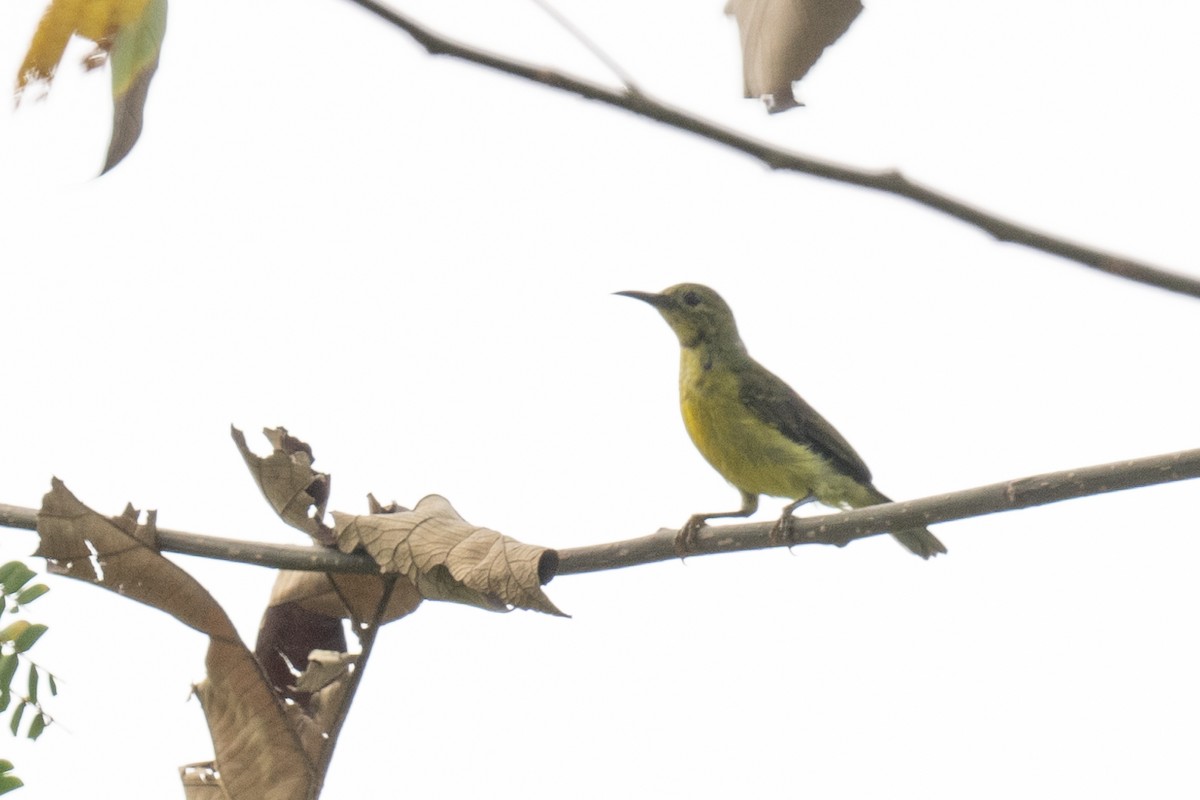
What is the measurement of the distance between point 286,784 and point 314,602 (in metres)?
0.40

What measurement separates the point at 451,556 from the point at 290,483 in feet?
1.19

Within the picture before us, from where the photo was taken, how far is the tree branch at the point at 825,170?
910 millimetres

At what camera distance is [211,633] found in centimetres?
222

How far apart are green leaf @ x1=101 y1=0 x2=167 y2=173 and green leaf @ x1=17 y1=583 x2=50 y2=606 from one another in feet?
4.22

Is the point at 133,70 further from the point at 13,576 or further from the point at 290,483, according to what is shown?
the point at 290,483

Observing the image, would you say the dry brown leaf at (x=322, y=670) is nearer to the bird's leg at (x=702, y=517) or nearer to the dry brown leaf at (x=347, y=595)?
the dry brown leaf at (x=347, y=595)

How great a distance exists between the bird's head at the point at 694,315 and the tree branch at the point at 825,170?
4.38 metres

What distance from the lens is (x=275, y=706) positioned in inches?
89.0

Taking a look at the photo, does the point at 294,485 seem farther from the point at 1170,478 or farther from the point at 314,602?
the point at 1170,478

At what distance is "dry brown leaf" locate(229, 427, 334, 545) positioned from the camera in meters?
2.44

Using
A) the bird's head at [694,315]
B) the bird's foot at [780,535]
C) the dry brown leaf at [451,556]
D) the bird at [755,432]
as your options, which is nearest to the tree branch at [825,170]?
the bird's foot at [780,535]

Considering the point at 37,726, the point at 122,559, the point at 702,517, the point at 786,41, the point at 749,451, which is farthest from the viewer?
the point at 749,451

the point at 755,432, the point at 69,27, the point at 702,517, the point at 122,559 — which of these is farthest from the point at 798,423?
the point at 69,27

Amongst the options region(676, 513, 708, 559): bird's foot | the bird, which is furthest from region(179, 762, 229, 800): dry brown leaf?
the bird
